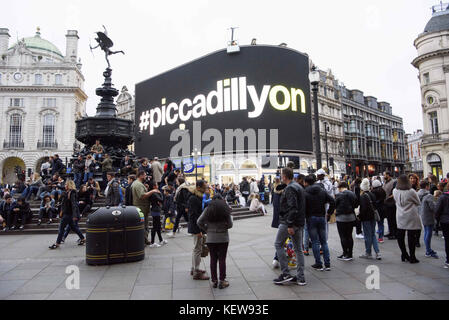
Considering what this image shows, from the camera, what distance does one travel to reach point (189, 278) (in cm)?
575

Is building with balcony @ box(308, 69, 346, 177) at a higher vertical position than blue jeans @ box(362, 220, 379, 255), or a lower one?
higher

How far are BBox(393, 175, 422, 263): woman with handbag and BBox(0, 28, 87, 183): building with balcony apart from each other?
5369cm

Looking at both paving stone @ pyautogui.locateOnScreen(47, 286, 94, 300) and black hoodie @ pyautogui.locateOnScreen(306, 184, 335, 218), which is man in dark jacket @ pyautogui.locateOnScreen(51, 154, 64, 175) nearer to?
paving stone @ pyautogui.locateOnScreen(47, 286, 94, 300)

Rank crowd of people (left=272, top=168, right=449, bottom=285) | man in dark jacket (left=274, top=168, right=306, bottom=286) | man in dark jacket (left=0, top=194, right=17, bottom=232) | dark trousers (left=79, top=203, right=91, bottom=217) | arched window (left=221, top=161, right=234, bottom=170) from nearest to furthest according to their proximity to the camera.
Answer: man in dark jacket (left=274, top=168, right=306, bottom=286) → crowd of people (left=272, top=168, right=449, bottom=285) → man in dark jacket (left=0, top=194, right=17, bottom=232) → dark trousers (left=79, top=203, right=91, bottom=217) → arched window (left=221, top=161, right=234, bottom=170)

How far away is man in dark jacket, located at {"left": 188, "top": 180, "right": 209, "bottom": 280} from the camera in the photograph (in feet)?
18.8

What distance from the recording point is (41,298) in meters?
4.77

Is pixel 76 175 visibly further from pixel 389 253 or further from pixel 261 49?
pixel 261 49

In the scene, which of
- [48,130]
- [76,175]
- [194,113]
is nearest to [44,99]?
[48,130]

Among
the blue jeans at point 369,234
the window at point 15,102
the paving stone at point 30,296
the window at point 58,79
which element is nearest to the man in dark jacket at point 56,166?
the paving stone at point 30,296

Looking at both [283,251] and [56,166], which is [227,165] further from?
[283,251]

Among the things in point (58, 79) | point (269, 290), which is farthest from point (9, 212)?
point (58, 79)

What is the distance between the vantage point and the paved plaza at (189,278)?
487cm

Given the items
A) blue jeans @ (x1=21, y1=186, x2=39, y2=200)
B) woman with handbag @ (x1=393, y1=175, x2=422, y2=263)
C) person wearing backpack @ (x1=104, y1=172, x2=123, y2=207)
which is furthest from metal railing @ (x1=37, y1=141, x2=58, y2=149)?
woman with handbag @ (x1=393, y1=175, x2=422, y2=263)
